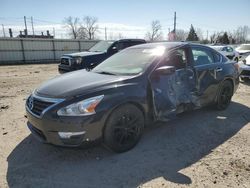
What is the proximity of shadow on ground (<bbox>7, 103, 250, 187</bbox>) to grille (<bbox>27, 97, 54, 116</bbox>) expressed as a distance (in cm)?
72

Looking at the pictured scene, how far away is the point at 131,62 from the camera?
415 cm

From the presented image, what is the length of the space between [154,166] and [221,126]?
2.08 metres

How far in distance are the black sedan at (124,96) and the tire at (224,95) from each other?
0.41m

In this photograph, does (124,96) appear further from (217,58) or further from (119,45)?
(119,45)

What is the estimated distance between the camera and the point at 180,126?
455 cm

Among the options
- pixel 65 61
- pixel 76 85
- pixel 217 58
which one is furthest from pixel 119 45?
pixel 76 85

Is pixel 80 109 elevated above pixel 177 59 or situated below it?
below

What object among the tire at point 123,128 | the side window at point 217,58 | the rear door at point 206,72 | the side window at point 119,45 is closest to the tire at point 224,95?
the rear door at point 206,72

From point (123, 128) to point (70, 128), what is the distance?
0.80 meters

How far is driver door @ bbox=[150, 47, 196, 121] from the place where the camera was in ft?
12.3

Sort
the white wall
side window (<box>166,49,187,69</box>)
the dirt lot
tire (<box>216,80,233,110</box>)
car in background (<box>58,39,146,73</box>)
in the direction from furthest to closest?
the white wall, car in background (<box>58,39,146,73</box>), tire (<box>216,80,233,110</box>), side window (<box>166,49,187,69</box>), the dirt lot

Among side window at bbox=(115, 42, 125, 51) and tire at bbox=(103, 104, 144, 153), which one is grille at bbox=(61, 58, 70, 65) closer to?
side window at bbox=(115, 42, 125, 51)

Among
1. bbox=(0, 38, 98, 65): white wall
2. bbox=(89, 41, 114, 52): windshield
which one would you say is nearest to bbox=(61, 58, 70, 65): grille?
bbox=(89, 41, 114, 52): windshield

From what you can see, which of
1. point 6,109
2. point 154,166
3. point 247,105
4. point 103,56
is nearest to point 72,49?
point 103,56
